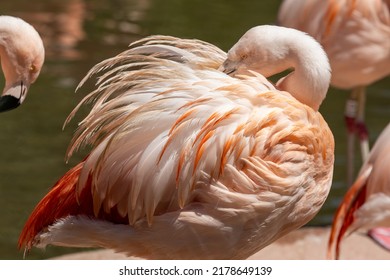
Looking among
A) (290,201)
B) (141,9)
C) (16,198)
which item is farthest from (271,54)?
(141,9)

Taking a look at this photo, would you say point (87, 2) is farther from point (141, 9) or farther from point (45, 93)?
point (45, 93)

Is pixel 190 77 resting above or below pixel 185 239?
above

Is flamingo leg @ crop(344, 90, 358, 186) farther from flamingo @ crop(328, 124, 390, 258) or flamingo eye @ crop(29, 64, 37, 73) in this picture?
flamingo eye @ crop(29, 64, 37, 73)

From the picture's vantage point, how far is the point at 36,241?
3.10m

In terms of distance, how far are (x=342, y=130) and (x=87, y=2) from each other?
4.38 m

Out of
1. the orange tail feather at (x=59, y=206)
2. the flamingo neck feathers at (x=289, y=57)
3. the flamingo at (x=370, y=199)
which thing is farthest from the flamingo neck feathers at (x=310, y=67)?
the orange tail feather at (x=59, y=206)

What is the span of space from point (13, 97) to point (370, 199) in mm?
1338

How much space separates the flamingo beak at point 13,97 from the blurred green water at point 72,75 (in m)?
1.80

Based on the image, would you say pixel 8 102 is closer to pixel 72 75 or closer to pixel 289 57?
pixel 289 57

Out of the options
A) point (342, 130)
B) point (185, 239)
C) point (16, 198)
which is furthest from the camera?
point (342, 130)

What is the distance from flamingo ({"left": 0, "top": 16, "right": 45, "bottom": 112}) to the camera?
3051 mm

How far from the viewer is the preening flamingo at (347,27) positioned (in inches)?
185

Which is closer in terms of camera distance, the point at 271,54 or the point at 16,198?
the point at 271,54

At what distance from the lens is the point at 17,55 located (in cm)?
306
